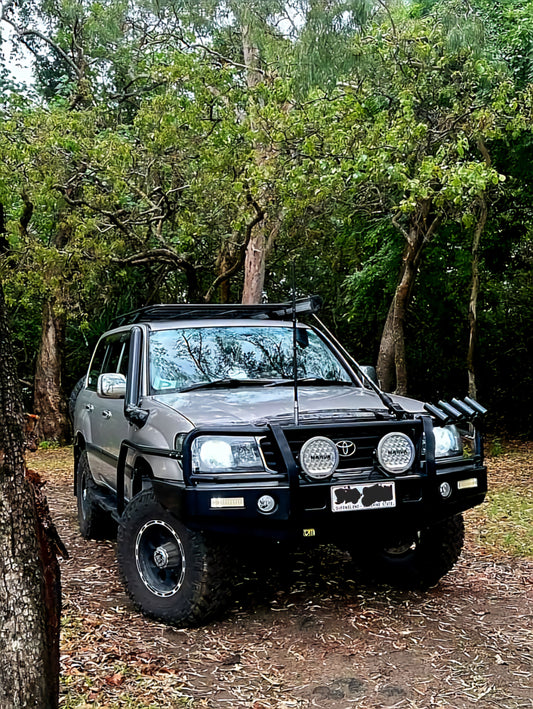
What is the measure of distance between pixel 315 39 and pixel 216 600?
25.1ft

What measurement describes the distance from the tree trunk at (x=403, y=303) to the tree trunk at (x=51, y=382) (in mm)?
6371

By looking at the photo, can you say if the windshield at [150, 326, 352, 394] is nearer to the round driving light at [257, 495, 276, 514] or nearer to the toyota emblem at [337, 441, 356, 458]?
the toyota emblem at [337, 441, 356, 458]

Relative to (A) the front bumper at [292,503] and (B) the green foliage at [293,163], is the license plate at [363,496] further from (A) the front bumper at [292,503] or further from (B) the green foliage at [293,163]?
(B) the green foliage at [293,163]

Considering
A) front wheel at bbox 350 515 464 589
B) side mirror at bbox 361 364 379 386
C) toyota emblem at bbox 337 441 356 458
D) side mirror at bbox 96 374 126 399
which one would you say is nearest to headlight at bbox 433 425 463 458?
front wheel at bbox 350 515 464 589

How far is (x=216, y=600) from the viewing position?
4.30 meters

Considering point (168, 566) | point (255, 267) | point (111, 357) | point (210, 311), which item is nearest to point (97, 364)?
point (111, 357)

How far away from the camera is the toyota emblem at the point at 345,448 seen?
4.36 metres

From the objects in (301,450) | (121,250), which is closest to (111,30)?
(121,250)

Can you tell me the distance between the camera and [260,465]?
4.23 m

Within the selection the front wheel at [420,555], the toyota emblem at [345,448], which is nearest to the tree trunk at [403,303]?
the front wheel at [420,555]

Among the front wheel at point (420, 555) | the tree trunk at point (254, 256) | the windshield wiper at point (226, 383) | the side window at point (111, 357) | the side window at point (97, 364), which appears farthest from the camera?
the tree trunk at point (254, 256)

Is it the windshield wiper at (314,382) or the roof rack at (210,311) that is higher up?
the roof rack at (210,311)

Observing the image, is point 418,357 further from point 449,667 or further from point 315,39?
point 449,667

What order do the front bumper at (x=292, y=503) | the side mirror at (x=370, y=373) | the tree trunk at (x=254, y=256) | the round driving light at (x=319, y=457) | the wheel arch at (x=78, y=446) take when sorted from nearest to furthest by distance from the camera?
the front bumper at (x=292, y=503) < the round driving light at (x=319, y=457) < the side mirror at (x=370, y=373) < the wheel arch at (x=78, y=446) < the tree trunk at (x=254, y=256)
